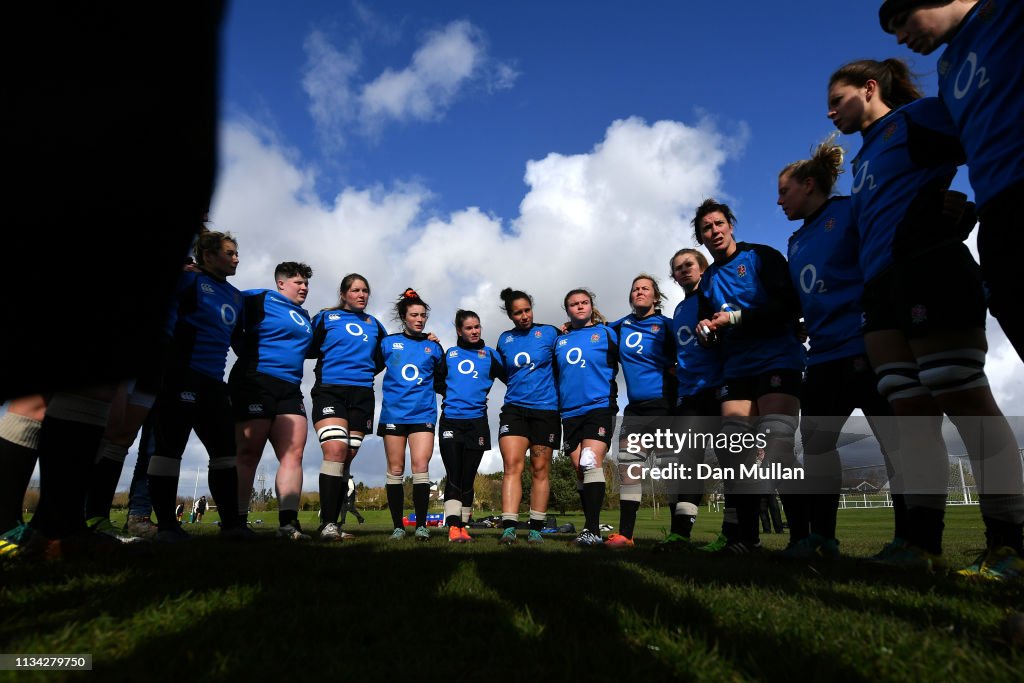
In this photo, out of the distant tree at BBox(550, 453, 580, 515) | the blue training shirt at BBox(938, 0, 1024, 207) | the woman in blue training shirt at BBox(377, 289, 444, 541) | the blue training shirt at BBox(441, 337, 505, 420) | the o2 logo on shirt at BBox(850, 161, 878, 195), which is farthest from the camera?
the distant tree at BBox(550, 453, 580, 515)

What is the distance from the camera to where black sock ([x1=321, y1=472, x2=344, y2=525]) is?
6332 mm

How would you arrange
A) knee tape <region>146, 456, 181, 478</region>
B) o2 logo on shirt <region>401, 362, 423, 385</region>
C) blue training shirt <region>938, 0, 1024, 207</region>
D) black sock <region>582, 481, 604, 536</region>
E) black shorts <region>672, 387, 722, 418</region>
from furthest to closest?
→ o2 logo on shirt <region>401, 362, 423, 385</region> → black sock <region>582, 481, 604, 536</region> → black shorts <region>672, 387, 722, 418</region> → knee tape <region>146, 456, 181, 478</region> → blue training shirt <region>938, 0, 1024, 207</region>

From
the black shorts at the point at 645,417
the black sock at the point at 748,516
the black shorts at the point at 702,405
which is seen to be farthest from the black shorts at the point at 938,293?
the black shorts at the point at 645,417

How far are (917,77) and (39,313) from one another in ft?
16.8

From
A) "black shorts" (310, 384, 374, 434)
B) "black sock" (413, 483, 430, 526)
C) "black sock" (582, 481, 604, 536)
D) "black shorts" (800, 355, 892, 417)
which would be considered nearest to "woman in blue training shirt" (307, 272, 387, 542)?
"black shorts" (310, 384, 374, 434)

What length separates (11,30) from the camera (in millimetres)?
791

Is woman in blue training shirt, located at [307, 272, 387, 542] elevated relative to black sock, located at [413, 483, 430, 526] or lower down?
elevated

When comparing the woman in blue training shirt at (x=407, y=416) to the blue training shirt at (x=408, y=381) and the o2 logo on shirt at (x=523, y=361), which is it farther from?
the o2 logo on shirt at (x=523, y=361)

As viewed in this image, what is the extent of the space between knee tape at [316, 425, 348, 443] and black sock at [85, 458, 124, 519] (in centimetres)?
221

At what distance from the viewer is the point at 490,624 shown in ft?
6.52

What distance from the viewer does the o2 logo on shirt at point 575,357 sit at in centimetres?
727

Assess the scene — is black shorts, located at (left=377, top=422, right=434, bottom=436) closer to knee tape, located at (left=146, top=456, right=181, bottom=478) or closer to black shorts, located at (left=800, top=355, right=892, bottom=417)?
knee tape, located at (left=146, top=456, right=181, bottom=478)

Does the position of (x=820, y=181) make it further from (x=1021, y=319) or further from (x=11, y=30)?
(x=11, y=30)

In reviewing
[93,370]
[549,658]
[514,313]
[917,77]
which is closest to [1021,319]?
[549,658]
